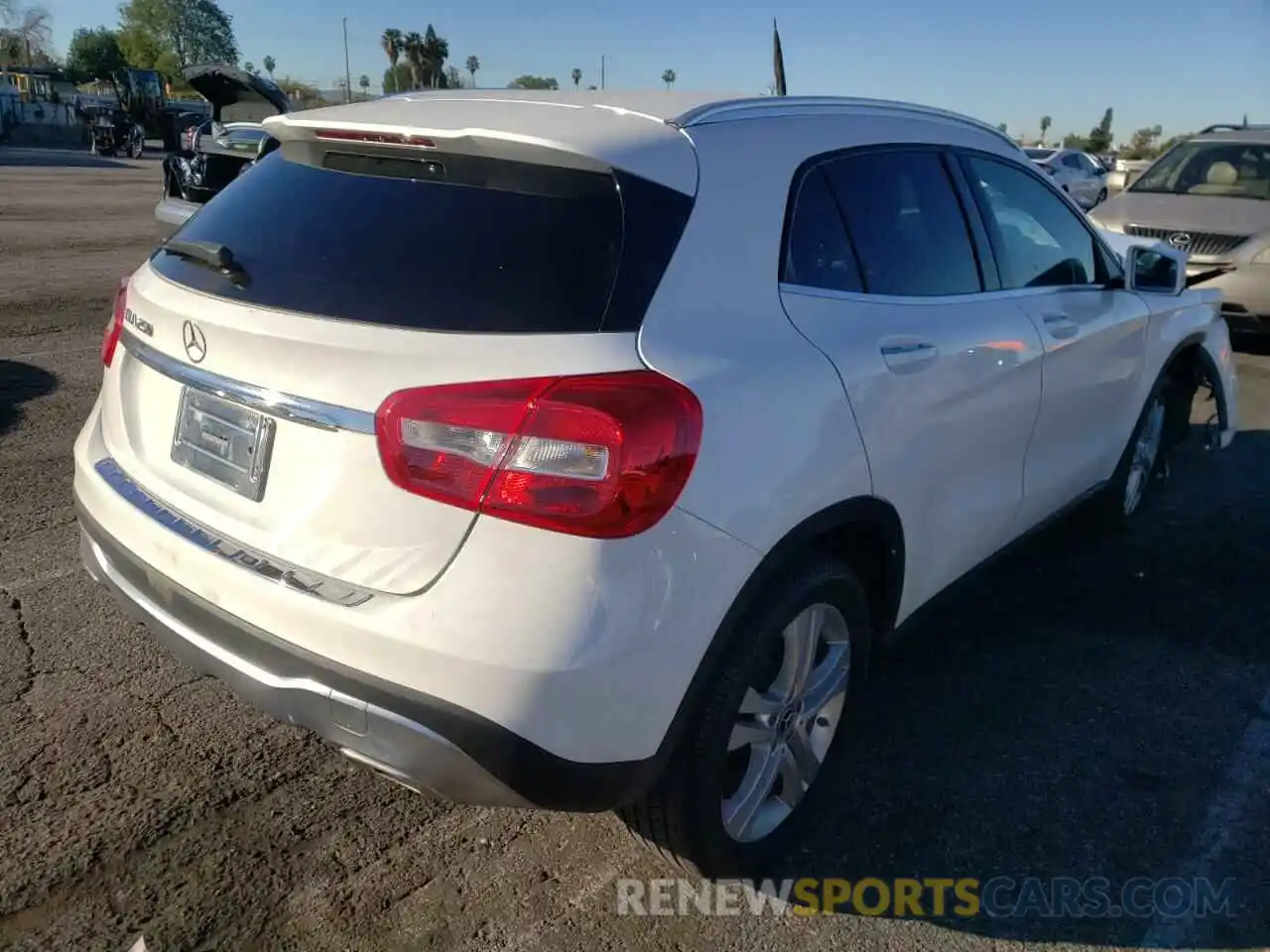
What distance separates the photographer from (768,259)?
7.98 ft

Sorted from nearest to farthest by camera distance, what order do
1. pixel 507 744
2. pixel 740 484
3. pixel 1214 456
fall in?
pixel 507 744, pixel 740 484, pixel 1214 456

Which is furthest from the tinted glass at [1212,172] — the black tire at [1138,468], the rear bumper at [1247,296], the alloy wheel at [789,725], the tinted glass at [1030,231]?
the alloy wheel at [789,725]

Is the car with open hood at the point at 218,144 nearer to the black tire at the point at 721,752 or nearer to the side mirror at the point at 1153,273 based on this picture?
the side mirror at the point at 1153,273

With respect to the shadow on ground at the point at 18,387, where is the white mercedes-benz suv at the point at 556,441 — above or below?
above

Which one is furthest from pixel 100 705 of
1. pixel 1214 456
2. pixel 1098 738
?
pixel 1214 456

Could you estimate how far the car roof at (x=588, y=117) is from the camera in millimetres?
2256

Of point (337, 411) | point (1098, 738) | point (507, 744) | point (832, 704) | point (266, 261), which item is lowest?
point (1098, 738)

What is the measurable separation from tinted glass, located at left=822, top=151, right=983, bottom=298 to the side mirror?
1.22 metres

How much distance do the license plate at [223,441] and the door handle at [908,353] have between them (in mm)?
1468

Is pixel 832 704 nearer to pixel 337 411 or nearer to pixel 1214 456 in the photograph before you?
pixel 337 411

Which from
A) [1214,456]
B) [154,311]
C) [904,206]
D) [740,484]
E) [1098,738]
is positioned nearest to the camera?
[740,484]

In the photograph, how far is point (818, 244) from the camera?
2.63 m

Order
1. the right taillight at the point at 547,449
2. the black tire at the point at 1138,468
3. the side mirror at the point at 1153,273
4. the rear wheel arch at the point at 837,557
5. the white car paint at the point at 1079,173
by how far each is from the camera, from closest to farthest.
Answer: the right taillight at the point at 547,449, the rear wheel arch at the point at 837,557, the side mirror at the point at 1153,273, the black tire at the point at 1138,468, the white car paint at the point at 1079,173

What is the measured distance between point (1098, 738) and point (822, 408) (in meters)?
1.69
